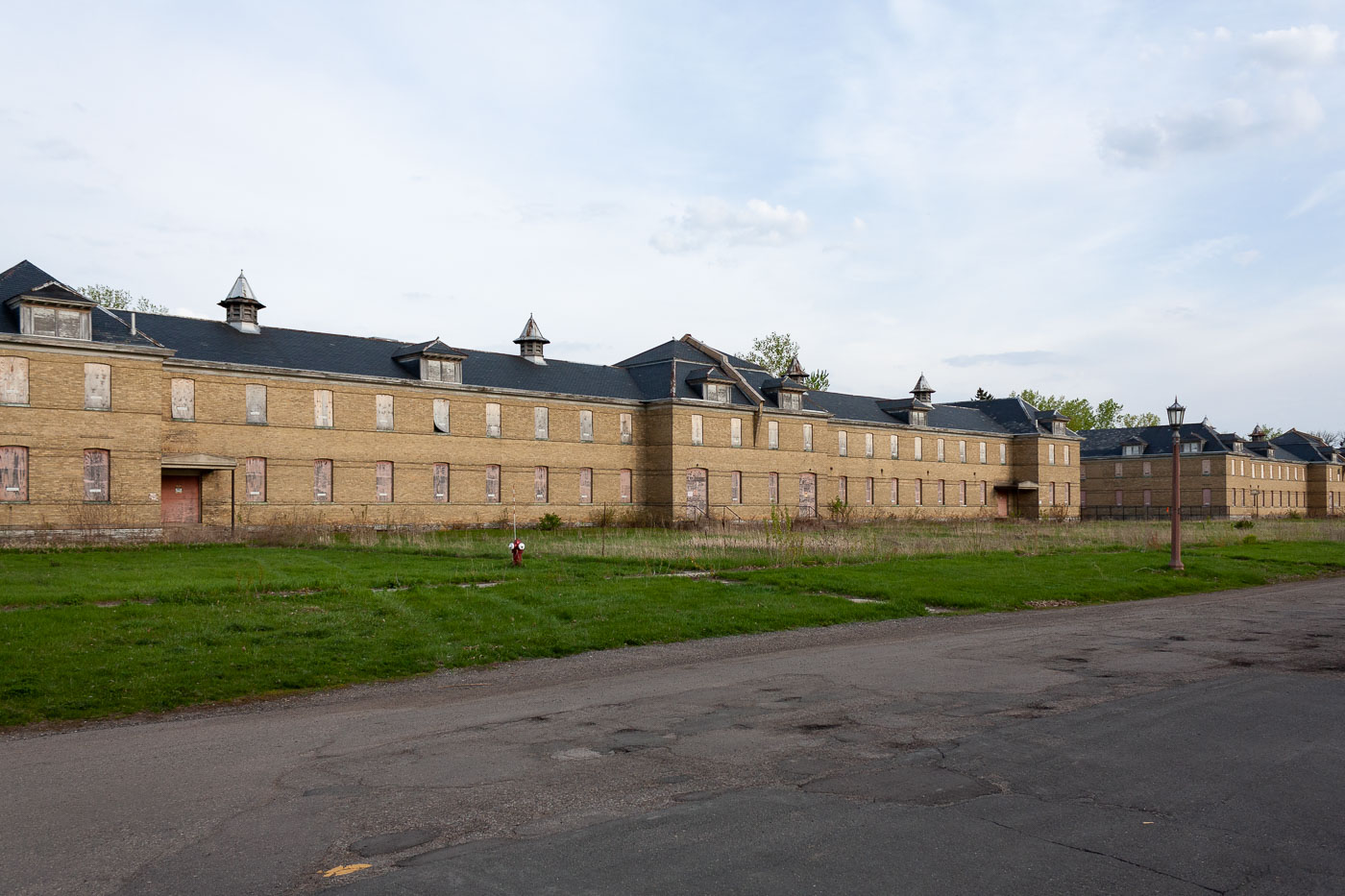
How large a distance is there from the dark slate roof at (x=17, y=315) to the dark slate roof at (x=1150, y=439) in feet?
252

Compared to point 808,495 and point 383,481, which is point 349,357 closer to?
point 383,481

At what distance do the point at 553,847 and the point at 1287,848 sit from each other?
406cm

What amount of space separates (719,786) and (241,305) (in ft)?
124

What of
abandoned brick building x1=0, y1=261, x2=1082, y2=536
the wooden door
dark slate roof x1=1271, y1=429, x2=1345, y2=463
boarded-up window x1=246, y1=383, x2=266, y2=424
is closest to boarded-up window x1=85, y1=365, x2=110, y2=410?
abandoned brick building x1=0, y1=261, x2=1082, y2=536

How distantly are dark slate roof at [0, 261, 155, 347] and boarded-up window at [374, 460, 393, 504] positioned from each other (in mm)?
10279

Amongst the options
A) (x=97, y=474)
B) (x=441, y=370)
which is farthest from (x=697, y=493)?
(x=97, y=474)

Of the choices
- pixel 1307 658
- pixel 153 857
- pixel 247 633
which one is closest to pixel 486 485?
pixel 247 633

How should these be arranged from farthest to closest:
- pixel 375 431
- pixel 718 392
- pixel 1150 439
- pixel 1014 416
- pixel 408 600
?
pixel 1150 439
pixel 1014 416
pixel 718 392
pixel 375 431
pixel 408 600

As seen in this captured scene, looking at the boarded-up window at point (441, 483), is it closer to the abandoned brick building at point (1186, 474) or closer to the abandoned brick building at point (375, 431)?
the abandoned brick building at point (375, 431)

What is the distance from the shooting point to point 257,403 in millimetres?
37594

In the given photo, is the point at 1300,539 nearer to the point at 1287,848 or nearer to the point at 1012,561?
the point at 1012,561

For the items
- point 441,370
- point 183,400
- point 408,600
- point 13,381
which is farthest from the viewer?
point 441,370

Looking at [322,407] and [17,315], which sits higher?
[17,315]

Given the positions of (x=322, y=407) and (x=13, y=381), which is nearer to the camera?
(x=13, y=381)
